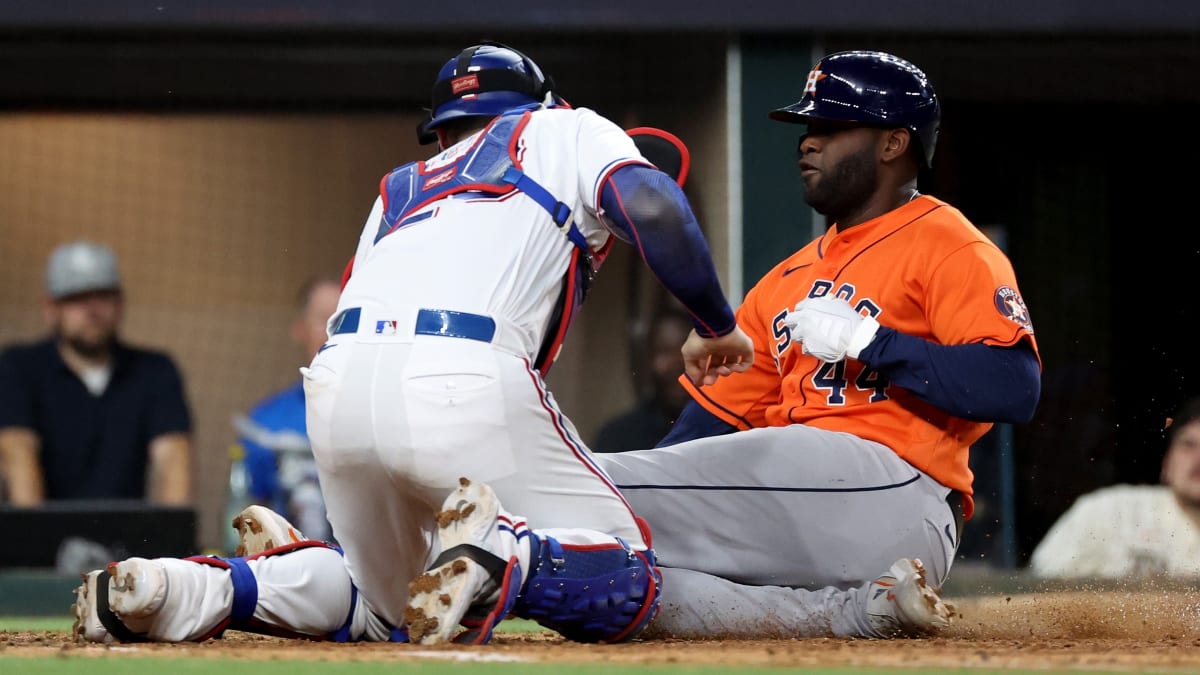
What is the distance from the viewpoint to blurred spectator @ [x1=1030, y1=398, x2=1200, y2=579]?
5902 mm

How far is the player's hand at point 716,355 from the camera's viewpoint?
3363mm

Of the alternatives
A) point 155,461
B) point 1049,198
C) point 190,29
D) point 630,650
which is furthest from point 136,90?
point 630,650

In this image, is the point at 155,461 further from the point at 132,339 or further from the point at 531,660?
the point at 531,660

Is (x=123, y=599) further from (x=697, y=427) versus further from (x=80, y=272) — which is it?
(x=80, y=272)

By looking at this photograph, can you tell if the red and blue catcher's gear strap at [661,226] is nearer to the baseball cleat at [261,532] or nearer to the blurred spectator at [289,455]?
the baseball cleat at [261,532]

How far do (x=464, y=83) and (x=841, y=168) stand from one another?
998 millimetres

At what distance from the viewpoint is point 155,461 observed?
717cm

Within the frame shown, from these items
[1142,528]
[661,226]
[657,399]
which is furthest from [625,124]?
[661,226]

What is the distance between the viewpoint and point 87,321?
23.8 ft

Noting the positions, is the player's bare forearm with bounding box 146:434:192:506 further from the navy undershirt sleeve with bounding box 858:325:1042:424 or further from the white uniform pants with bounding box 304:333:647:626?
the navy undershirt sleeve with bounding box 858:325:1042:424

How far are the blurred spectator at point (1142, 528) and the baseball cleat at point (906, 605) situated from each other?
8.09ft

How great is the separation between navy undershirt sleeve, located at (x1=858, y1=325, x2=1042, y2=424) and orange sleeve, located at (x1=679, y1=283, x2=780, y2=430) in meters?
0.48

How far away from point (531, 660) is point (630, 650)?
38 centimetres

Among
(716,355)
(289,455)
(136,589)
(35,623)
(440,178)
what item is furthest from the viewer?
(289,455)
